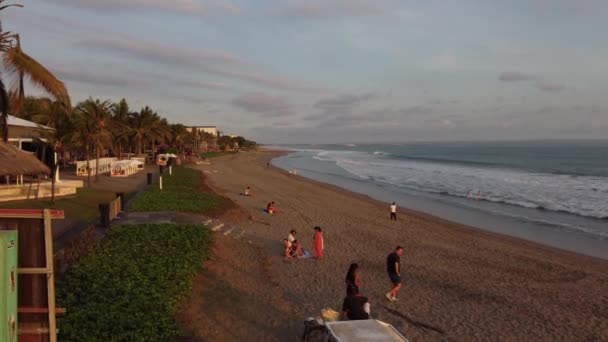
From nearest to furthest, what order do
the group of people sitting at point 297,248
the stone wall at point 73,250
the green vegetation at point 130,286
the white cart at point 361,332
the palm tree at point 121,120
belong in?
the white cart at point 361,332 < the green vegetation at point 130,286 < the stone wall at point 73,250 < the group of people sitting at point 297,248 < the palm tree at point 121,120

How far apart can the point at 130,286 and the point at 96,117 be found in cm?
2895

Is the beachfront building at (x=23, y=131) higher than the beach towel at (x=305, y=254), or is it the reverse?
the beachfront building at (x=23, y=131)

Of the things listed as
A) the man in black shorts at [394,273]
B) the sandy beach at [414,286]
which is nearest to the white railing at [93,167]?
the sandy beach at [414,286]

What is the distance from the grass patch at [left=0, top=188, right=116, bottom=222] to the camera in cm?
Result: 1841

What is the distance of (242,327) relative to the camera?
8852mm

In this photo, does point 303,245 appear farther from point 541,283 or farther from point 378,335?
point 378,335

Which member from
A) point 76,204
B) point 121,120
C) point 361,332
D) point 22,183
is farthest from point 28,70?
point 121,120

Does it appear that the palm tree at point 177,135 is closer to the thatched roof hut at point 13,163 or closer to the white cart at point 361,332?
the thatched roof hut at point 13,163

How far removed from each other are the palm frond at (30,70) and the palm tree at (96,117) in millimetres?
26404

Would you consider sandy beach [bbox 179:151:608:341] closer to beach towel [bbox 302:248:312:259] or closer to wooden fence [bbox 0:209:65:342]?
beach towel [bbox 302:248:312:259]

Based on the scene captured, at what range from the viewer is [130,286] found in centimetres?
896

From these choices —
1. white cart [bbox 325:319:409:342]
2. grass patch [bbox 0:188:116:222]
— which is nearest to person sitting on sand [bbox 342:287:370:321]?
white cart [bbox 325:319:409:342]

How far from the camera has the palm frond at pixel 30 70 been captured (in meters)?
7.93

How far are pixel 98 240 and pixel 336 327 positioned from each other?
31.8 feet
